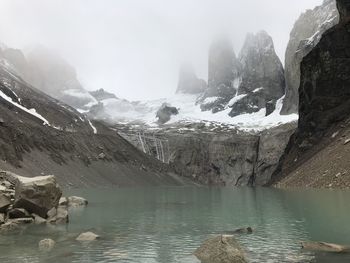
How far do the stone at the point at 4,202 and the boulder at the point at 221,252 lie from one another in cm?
2145

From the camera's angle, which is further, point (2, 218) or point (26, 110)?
point (26, 110)

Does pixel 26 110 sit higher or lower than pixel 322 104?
higher

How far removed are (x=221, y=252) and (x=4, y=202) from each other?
2387 centimetres

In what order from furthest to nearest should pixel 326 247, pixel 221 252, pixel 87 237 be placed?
1. pixel 87 237
2. pixel 326 247
3. pixel 221 252

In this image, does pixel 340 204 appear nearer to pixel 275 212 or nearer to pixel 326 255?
pixel 275 212

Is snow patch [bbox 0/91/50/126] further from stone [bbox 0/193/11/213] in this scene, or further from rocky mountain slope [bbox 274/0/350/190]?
stone [bbox 0/193/11/213]

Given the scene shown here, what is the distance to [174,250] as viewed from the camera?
31031 mm

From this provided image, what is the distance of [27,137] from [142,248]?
389ft

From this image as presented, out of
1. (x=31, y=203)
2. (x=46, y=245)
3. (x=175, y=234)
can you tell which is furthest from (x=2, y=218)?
(x=175, y=234)

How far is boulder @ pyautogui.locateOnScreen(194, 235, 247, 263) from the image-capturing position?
26.2m

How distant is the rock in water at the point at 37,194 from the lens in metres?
43.7

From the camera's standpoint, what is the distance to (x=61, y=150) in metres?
154

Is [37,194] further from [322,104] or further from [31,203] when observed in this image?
[322,104]

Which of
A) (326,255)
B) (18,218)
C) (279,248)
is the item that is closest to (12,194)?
(18,218)
